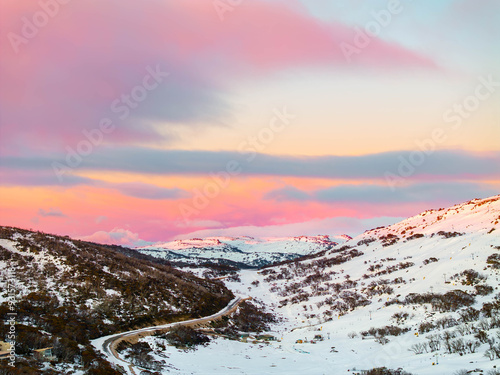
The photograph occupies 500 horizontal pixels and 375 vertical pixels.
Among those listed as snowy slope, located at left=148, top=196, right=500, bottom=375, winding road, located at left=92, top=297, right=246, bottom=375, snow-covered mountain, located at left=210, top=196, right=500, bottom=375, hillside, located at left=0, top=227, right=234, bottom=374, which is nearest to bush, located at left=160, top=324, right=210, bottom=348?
snowy slope, located at left=148, top=196, right=500, bottom=375

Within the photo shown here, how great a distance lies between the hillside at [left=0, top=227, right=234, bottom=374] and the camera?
20.6 meters

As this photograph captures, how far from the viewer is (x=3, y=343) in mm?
18859

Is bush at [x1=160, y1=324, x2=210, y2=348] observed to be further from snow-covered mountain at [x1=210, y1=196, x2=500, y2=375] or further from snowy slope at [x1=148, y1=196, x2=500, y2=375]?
snow-covered mountain at [x1=210, y1=196, x2=500, y2=375]

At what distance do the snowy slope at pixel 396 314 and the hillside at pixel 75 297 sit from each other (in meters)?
6.84

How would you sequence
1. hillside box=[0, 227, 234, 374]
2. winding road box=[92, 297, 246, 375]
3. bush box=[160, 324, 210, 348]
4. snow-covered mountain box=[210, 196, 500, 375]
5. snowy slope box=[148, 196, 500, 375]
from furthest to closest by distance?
bush box=[160, 324, 210, 348] < snowy slope box=[148, 196, 500, 375] < snow-covered mountain box=[210, 196, 500, 375] < winding road box=[92, 297, 246, 375] < hillside box=[0, 227, 234, 374]

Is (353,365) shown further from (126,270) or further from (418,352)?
(126,270)

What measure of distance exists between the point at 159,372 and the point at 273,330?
1146 inches

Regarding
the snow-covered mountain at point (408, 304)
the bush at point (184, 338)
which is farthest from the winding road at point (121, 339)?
the snow-covered mountain at point (408, 304)

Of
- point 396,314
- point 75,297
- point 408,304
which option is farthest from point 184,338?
point 408,304

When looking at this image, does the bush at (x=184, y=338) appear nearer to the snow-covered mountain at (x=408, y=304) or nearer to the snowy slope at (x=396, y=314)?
the snowy slope at (x=396, y=314)

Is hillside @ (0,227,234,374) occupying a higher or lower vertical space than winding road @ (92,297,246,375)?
higher

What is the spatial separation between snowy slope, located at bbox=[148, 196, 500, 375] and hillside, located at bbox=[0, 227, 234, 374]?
22.4 ft

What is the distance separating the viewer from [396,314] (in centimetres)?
3706

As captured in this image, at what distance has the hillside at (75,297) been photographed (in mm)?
20578
